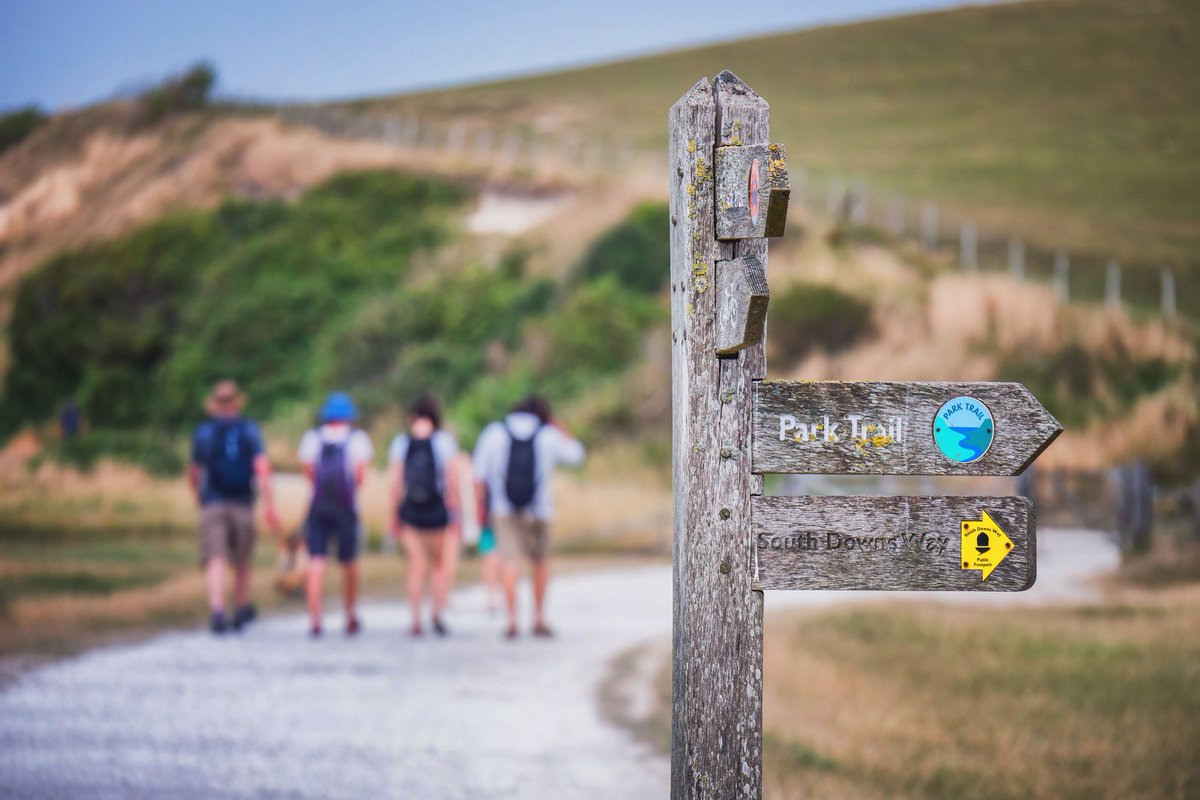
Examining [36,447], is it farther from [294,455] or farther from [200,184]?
[200,184]

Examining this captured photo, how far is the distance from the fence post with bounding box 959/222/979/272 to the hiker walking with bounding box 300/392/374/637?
26.2 meters

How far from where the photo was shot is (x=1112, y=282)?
37625 mm

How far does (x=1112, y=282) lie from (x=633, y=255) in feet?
43.4

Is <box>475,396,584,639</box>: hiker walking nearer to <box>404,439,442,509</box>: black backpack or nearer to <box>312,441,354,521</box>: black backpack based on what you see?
<box>404,439,442,509</box>: black backpack

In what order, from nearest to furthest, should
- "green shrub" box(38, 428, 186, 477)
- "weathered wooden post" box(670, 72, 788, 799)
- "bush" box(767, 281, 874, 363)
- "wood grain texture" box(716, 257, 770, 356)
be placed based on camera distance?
"wood grain texture" box(716, 257, 770, 356)
"weathered wooden post" box(670, 72, 788, 799)
"green shrub" box(38, 428, 186, 477)
"bush" box(767, 281, 874, 363)

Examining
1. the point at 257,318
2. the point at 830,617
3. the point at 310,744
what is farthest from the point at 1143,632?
the point at 257,318

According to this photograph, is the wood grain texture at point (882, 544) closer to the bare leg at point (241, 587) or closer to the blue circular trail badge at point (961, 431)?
the blue circular trail badge at point (961, 431)

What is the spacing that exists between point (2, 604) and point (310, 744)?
6240 mm

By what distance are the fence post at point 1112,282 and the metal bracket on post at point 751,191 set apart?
31.6 m

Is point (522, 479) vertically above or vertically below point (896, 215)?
below

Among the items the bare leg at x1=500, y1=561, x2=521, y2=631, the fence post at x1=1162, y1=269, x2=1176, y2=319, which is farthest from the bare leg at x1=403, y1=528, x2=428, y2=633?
the fence post at x1=1162, y1=269, x2=1176, y2=319

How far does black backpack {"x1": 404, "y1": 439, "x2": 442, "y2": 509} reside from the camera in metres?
11.1

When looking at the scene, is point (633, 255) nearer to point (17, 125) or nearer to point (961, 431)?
point (17, 125)

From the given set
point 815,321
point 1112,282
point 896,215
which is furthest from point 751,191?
point 896,215
